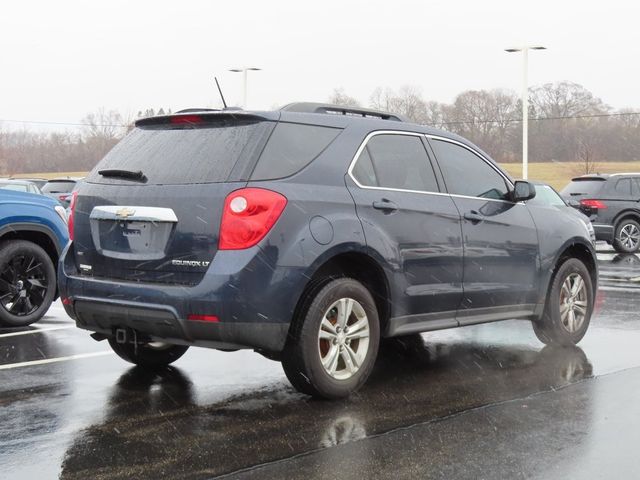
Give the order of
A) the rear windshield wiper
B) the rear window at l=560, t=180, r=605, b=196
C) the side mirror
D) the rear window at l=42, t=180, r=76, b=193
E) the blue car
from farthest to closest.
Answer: the rear window at l=42, t=180, r=76, b=193, the rear window at l=560, t=180, r=605, b=196, the blue car, the side mirror, the rear windshield wiper

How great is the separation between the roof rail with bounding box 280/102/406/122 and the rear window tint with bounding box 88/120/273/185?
0.47 metres

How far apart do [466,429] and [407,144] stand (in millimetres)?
2231

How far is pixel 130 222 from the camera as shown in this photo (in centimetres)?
521

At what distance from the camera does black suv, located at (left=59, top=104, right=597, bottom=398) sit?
4.91m

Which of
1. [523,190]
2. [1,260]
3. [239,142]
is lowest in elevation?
[1,260]

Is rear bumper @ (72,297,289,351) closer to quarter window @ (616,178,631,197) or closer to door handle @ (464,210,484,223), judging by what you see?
door handle @ (464,210,484,223)

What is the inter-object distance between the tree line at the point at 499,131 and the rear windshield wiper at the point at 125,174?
156 feet

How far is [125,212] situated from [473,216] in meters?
2.56

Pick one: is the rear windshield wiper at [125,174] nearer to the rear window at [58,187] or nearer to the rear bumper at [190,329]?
the rear bumper at [190,329]

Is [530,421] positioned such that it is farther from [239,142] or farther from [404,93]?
[404,93]

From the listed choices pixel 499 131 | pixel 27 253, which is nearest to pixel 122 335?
pixel 27 253

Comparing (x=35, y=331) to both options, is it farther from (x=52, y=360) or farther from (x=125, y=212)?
(x=125, y=212)

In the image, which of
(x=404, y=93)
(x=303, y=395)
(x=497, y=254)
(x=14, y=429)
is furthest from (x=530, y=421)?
(x=404, y=93)

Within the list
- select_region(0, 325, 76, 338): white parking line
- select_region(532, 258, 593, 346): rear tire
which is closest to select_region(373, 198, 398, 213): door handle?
select_region(532, 258, 593, 346): rear tire
